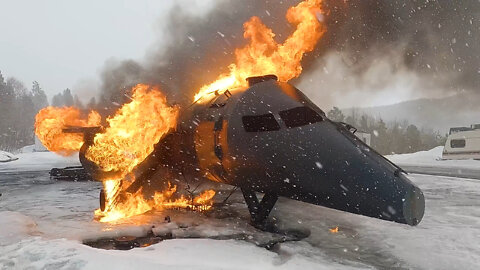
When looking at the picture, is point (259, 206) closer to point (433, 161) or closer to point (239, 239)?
point (239, 239)

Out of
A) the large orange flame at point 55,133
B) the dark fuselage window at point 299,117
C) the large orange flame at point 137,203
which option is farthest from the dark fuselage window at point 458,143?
the large orange flame at point 55,133

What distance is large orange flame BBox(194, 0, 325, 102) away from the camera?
1242cm

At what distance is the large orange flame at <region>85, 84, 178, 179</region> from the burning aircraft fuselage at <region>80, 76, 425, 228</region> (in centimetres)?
202

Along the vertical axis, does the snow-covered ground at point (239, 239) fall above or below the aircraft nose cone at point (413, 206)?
below

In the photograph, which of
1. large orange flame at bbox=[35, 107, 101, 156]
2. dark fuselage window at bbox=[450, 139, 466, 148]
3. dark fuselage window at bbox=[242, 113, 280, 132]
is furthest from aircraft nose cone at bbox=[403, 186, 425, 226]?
dark fuselage window at bbox=[450, 139, 466, 148]

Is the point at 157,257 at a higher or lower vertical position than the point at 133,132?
lower

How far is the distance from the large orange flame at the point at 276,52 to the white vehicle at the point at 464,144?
91.6 feet

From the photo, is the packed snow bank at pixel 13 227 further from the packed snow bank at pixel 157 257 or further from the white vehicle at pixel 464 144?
the white vehicle at pixel 464 144

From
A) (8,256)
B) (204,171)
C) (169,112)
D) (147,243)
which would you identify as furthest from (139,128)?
(8,256)

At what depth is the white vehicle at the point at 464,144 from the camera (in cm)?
3459

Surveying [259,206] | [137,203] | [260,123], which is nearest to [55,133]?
[137,203]

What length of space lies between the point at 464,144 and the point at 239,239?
35059 millimetres

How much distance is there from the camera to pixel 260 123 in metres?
8.13

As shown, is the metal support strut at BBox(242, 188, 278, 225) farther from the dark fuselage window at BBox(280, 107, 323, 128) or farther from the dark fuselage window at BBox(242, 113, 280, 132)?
the dark fuselage window at BBox(280, 107, 323, 128)
